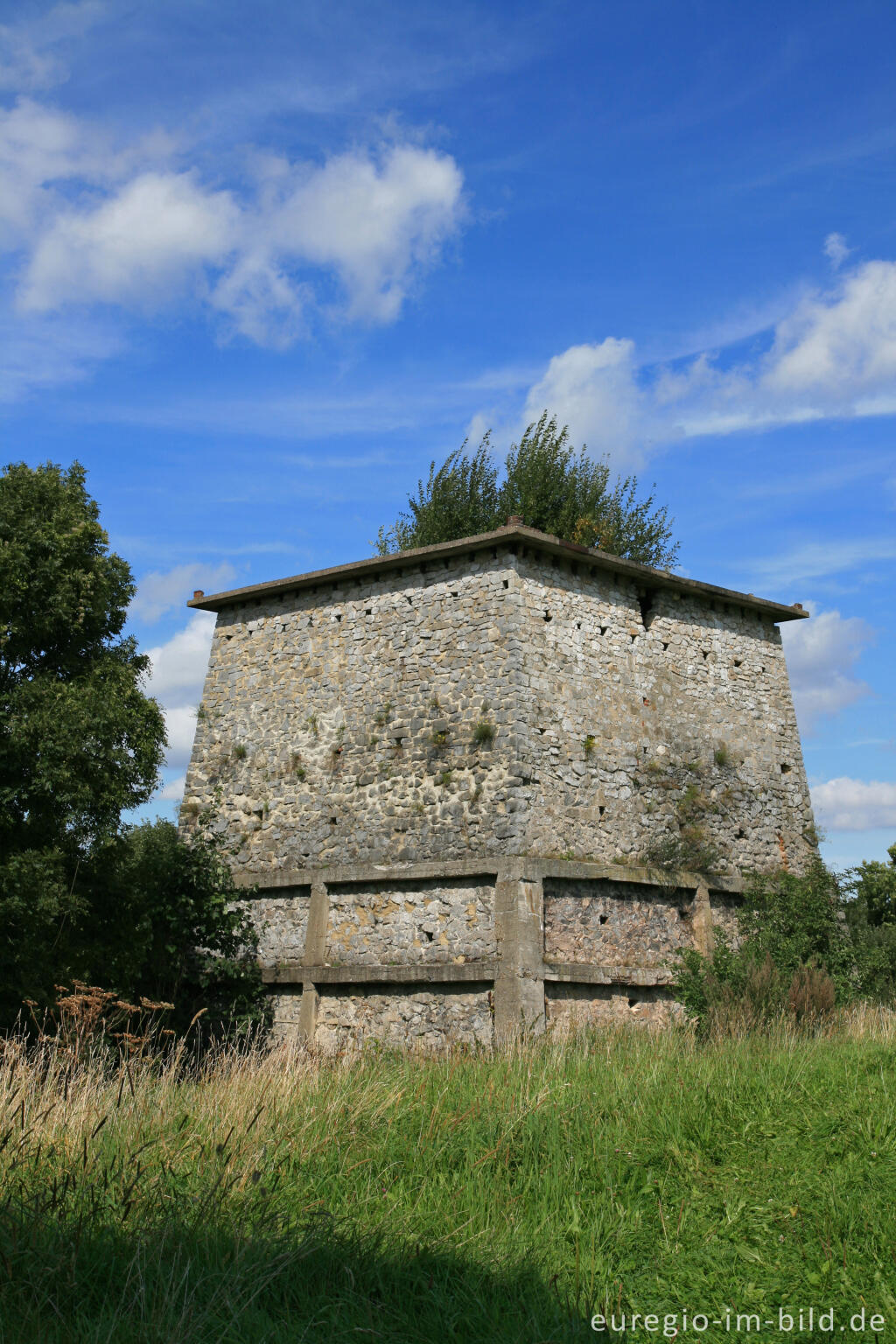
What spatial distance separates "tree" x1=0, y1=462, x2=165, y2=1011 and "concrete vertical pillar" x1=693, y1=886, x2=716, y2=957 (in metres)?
7.83

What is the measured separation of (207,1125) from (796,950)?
10.5m

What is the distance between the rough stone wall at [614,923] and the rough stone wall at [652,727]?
509 mm

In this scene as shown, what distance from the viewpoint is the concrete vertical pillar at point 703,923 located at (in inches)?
616

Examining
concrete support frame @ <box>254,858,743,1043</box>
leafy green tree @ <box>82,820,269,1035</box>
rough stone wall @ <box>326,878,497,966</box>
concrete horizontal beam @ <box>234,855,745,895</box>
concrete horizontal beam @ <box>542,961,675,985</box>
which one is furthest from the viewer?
leafy green tree @ <box>82,820,269,1035</box>

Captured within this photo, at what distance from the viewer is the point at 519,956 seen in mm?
13484

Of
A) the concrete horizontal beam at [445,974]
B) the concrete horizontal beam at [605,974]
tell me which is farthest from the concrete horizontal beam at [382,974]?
the concrete horizontal beam at [605,974]

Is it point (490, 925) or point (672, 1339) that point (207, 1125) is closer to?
point (672, 1339)

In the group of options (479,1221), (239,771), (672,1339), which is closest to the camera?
(672,1339)

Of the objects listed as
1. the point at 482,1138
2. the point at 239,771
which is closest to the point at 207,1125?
the point at 482,1138

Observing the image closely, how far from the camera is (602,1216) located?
656 centimetres

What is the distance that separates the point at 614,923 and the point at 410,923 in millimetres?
2743

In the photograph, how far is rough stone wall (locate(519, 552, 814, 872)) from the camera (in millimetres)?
14867

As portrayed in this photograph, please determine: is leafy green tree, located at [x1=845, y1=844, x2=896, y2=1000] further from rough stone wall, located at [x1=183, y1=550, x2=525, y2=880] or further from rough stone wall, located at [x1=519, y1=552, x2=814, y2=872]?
rough stone wall, located at [x1=183, y1=550, x2=525, y2=880]

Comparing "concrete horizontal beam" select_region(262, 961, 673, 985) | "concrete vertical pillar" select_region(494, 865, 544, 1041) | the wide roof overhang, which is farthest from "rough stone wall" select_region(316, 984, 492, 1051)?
the wide roof overhang
